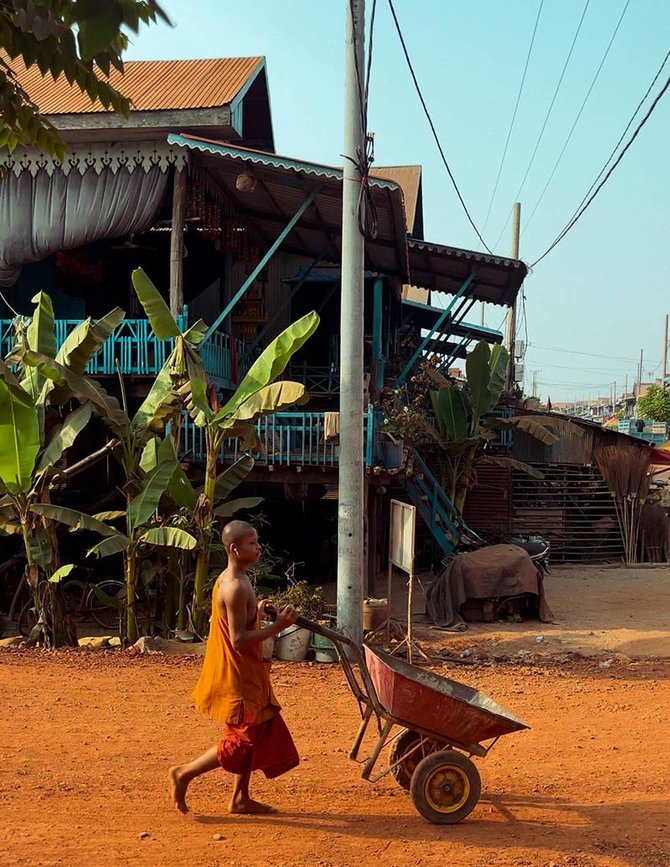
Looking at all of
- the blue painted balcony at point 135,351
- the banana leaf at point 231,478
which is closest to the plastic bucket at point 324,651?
the banana leaf at point 231,478

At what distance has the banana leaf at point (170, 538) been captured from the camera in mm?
8938

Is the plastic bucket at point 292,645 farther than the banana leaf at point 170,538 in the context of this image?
Yes

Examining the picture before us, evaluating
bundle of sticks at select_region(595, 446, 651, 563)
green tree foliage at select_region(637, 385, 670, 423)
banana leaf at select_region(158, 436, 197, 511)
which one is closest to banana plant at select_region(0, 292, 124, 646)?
banana leaf at select_region(158, 436, 197, 511)

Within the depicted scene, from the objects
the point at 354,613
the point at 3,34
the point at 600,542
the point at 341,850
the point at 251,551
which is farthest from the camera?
the point at 600,542

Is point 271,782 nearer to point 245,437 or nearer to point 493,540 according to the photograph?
point 245,437

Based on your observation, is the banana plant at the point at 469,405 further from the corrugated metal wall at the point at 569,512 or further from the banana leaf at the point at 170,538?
the banana leaf at the point at 170,538

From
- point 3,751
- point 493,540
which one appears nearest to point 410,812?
point 3,751

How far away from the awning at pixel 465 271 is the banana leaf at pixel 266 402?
23.0 feet

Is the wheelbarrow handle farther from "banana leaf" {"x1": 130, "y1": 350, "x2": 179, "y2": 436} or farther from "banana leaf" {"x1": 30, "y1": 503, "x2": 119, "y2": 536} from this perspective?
"banana leaf" {"x1": 130, "y1": 350, "x2": 179, "y2": 436}

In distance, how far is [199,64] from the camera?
15.1 m

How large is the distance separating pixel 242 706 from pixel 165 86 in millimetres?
11738

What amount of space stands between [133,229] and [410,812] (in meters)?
9.60

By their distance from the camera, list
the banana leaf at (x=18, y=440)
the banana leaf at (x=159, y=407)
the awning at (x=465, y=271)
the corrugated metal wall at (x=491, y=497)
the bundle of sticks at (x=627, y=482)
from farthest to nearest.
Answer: the corrugated metal wall at (x=491, y=497) < the bundle of sticks at (x=627, y=482) < the awning at (x=465, y=271) < the banana leaf at (x=159, y=407) < the banana leaf at (x=18, y=440)

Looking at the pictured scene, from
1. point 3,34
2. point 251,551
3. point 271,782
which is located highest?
point 3,34
